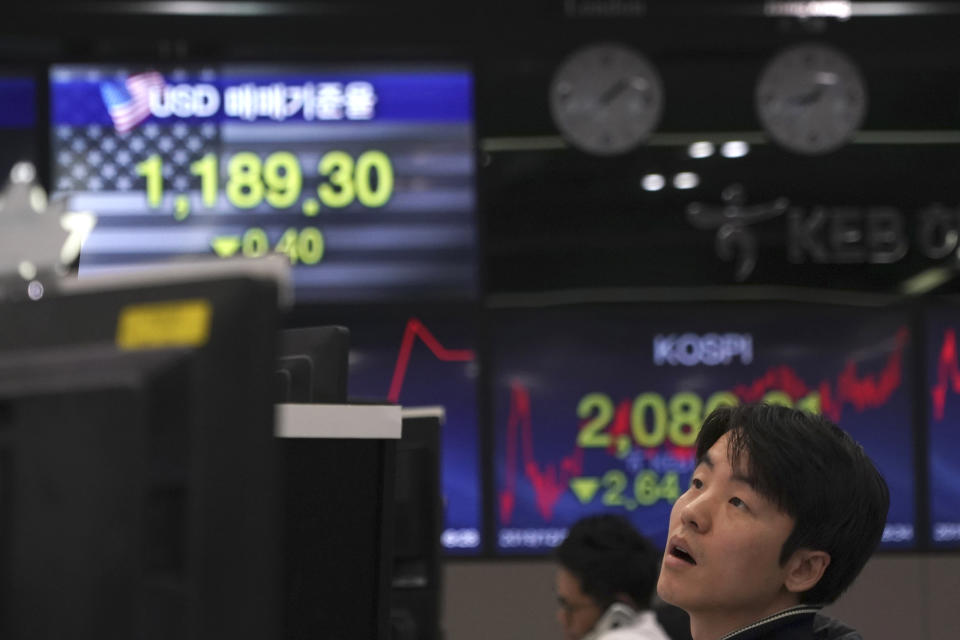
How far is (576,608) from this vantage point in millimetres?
3658

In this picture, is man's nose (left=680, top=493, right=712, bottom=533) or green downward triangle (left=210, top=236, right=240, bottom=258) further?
green downward triangle (left=210, top=236, right=240, bottom=258)

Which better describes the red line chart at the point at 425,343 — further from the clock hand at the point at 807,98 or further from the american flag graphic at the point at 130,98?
the clock hand at the point at 807,98

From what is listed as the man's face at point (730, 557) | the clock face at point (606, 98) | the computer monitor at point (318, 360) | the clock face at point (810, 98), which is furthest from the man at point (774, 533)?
the clock face at point (810, 98)

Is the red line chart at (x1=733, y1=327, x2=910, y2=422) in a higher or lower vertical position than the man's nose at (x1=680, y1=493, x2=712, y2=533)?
lower

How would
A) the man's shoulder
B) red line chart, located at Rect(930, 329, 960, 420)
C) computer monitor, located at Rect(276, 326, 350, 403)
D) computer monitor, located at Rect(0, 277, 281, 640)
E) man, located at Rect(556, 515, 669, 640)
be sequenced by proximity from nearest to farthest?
computer monitor, located at Rect(0, 277, 281, 640) < the man's shoulder < computer monitor, located at Rect(276, 326, 350, 403) < man, located at Rect(556, 515, 669, 640) < red line chart, located at Rect(930, 329, 960, 420)

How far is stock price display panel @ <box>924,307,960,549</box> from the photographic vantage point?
232 inches

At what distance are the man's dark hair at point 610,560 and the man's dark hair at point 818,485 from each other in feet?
6.52

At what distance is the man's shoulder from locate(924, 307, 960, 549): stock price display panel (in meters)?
4.45

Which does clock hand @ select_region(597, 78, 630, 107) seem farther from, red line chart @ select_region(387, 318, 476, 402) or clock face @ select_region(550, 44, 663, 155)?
red line chart @ select_region(387, 318, 476, 402)

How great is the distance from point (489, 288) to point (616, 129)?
85 cm

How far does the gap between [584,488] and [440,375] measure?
73cm

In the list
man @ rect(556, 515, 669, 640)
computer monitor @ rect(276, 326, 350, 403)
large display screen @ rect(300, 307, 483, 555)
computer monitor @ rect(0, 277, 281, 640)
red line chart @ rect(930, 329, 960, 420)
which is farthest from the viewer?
red line chart @ rect(930, 329, 960, 420)

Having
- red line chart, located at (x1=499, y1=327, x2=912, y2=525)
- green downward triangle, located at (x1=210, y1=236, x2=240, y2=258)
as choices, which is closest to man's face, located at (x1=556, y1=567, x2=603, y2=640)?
red line chart, located at (x1=499, y1=327, x2=912, y2=525)

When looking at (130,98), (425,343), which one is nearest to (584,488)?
(425,343)
